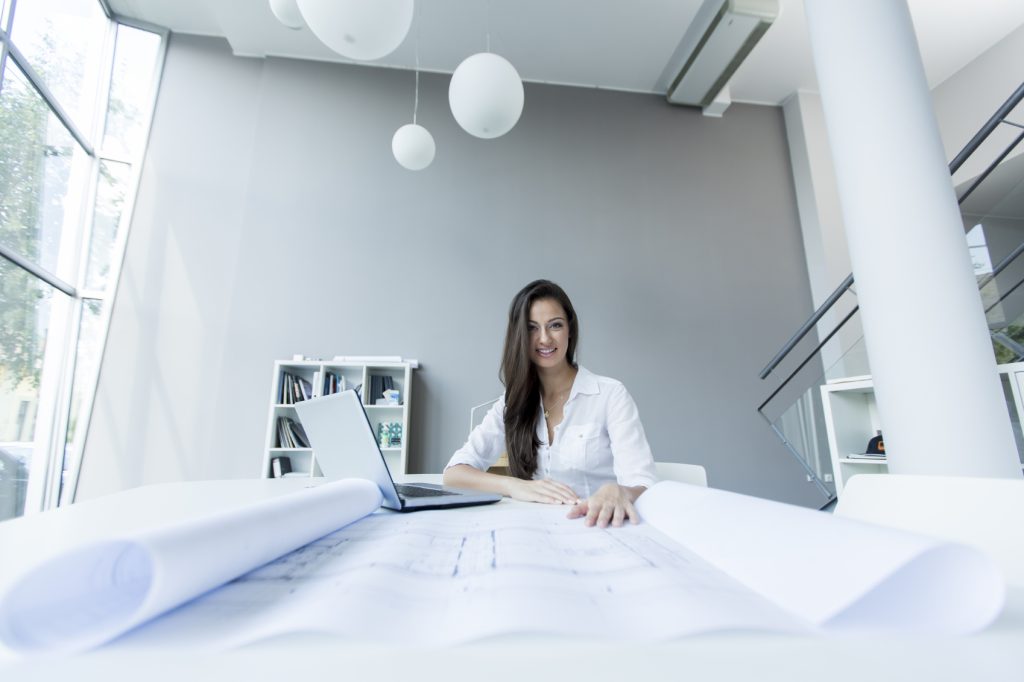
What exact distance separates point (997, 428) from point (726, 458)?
2606 millimetres

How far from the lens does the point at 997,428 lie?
139cm

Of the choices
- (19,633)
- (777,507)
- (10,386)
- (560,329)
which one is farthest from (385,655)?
(10,386)

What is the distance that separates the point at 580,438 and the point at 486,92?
136cm

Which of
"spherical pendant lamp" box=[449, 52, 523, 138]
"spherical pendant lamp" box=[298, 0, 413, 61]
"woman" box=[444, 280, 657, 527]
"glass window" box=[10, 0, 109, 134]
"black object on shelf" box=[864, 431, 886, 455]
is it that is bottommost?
"black object on shelf" box=[864, 431, 886, 455]

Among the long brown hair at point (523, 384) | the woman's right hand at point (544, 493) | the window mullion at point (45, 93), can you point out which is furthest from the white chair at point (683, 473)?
the window mullion at point (45, 93)

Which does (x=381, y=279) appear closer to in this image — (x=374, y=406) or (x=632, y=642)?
(x=374, y=406)

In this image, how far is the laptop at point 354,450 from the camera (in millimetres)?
829

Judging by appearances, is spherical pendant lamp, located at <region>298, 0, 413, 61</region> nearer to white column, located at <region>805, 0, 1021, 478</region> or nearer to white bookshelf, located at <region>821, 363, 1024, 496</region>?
white column, located at <region>805, 0, 1021, 478</region>

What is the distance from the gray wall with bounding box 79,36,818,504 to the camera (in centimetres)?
356

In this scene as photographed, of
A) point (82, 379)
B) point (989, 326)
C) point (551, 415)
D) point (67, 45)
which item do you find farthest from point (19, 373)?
point (989, 326)

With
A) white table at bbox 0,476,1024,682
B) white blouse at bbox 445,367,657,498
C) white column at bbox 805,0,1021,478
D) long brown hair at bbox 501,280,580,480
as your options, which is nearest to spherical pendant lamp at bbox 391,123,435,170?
long brown hair at bbox 501,280,580,480

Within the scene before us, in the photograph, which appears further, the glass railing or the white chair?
the glass railing

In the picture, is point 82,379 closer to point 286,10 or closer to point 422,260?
point 422,260

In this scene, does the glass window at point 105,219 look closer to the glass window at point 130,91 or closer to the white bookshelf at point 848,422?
the glass window at point 130,91
